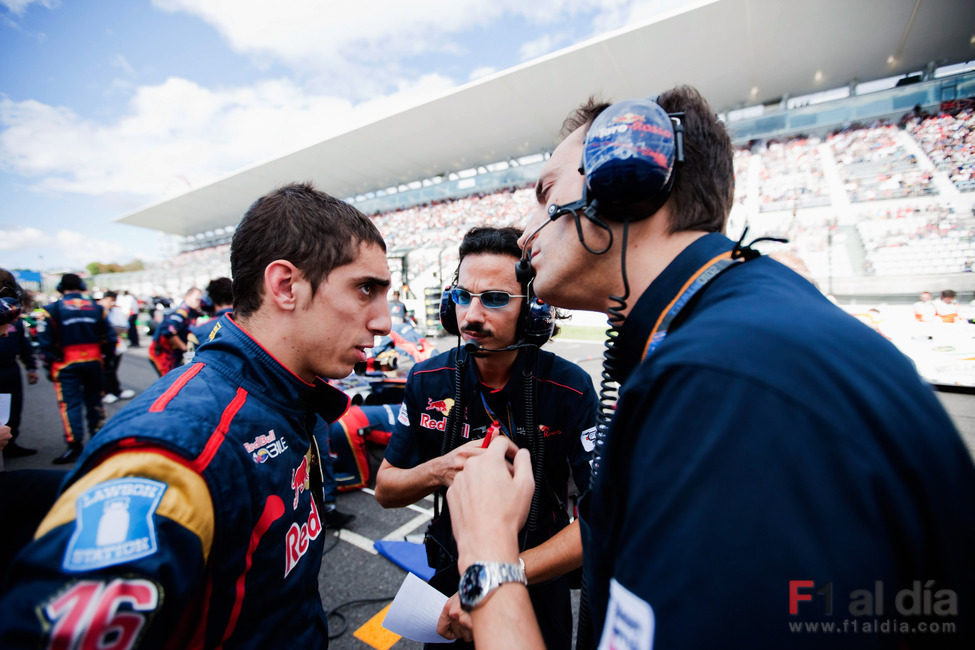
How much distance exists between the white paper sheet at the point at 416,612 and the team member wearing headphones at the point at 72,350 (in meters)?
6.39

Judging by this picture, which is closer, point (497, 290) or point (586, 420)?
point (586, 420)

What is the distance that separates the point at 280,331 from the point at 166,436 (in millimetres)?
562

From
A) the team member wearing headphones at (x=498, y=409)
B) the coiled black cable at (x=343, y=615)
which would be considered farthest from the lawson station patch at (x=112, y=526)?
the coiled black cable at (x=343, y=615)

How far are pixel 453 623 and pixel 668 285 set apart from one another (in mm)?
1253

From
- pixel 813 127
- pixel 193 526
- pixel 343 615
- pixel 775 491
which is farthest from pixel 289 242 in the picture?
pixel 813 127

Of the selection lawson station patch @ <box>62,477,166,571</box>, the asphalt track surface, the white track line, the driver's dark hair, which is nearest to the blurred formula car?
the asphalt track surface

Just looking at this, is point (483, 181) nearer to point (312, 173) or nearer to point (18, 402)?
point (312, 173)

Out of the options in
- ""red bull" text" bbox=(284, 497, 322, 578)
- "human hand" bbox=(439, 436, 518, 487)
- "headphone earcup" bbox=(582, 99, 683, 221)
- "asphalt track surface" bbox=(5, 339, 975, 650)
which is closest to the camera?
"headphone earcup" bbox=(582, 99, 683, 221)

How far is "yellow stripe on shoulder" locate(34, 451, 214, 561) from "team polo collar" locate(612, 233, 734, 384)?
1.05m

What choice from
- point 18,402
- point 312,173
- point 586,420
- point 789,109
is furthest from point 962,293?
point 312,173

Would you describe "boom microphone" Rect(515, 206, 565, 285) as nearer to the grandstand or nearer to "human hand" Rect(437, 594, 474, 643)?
"human hand" Rect(437, 594, 474, 643)

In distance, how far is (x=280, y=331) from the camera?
1.42m

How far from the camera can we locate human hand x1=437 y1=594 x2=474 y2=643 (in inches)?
50.1

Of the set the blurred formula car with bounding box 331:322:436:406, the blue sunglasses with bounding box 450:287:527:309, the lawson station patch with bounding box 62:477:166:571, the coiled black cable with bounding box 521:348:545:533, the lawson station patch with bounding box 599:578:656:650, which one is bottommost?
the blurred formula car with bounding box 331:322:436:406
